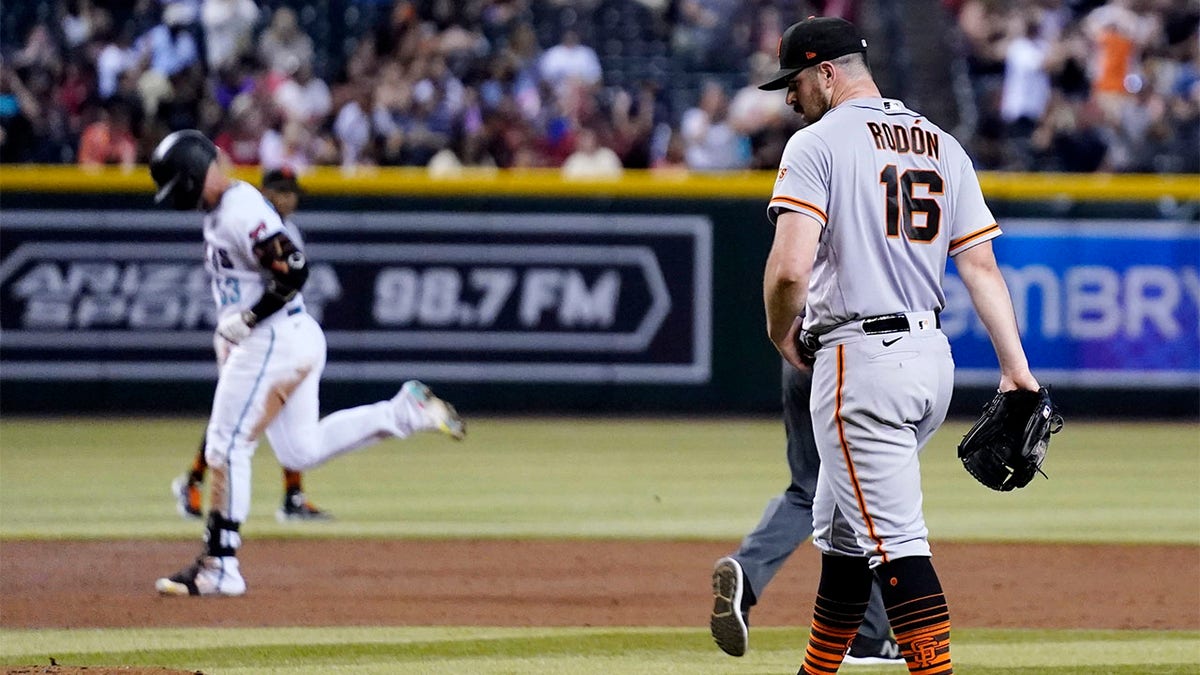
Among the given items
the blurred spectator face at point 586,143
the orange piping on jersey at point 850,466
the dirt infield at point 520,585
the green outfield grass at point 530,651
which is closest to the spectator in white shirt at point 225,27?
the blurred spectator face at point 586,143

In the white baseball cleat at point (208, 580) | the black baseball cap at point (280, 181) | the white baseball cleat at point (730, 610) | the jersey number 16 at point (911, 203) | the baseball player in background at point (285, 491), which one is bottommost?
the baseball player in background at point (285, 491)

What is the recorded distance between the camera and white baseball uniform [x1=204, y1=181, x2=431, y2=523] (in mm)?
7504

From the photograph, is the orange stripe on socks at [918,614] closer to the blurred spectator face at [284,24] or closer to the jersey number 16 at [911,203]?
the jersey number 16 at [911,203]

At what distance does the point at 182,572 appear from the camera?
751 cm

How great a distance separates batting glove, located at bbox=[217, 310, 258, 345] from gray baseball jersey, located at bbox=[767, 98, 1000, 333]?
11.7 feet

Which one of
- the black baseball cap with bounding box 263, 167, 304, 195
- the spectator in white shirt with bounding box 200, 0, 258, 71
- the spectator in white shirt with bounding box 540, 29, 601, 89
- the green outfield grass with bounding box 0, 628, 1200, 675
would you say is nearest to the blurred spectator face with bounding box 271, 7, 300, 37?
the spectator in white shirt with bounding box 200, 0, 258, 71

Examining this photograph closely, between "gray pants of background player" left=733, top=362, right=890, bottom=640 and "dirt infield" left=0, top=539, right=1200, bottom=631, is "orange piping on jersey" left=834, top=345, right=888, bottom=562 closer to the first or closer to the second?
"gray pants of background player" left=733, top=362, right=890, bottom=640

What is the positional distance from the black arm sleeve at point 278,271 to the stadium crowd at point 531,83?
7956mm

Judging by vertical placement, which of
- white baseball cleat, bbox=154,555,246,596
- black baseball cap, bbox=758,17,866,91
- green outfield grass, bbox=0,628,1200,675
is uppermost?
black baseball cap, bbox=758,17,866,91

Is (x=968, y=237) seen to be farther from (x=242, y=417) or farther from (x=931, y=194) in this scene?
(x=242, y=417)

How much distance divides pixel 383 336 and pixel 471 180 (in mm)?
1497

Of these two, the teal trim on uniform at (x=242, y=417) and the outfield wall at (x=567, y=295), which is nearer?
the teal trim on uniform at (x=242, y=417)

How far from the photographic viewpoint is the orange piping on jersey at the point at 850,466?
4.57 m

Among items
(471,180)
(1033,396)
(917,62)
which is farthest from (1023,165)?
(1033,396)
